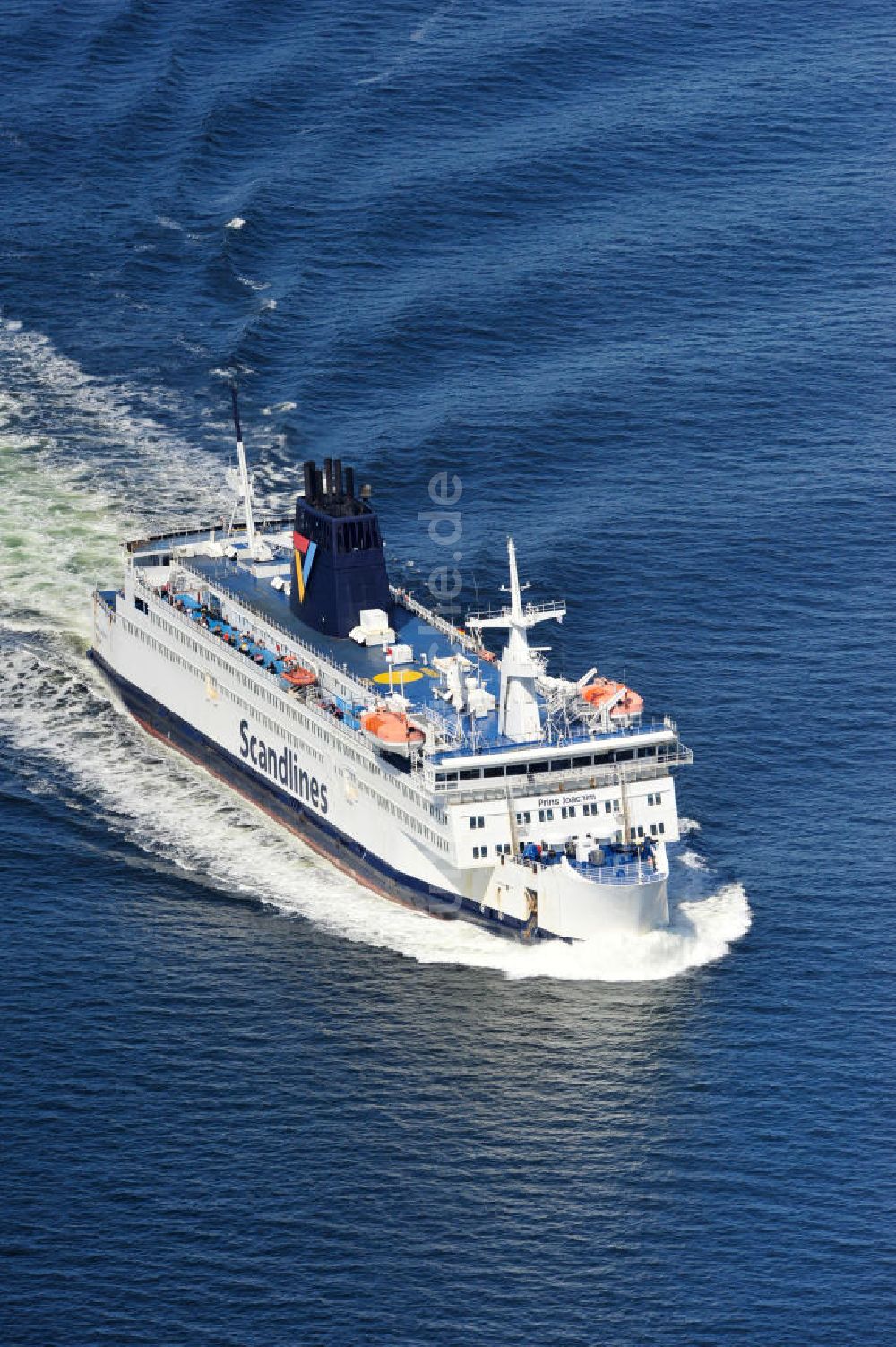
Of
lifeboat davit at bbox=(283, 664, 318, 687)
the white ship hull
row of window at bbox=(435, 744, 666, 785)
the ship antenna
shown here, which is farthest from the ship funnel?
row of window at bbox=(435, 744, 666, 785)

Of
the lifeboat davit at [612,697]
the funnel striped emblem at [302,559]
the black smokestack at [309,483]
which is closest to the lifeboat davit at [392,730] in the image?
the lifeboat davit at [612,697]

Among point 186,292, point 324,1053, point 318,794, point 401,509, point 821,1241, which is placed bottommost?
point 821,1241

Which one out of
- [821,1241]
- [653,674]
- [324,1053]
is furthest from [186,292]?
[821,1241]

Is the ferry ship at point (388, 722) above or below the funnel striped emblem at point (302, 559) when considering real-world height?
below

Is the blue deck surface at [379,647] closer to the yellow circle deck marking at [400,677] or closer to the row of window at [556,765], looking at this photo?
the yellow circle deck marking at [400,677]

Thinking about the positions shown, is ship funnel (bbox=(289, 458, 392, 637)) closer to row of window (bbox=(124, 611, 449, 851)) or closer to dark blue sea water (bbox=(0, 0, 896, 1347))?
row of window (bbox=(124, 611, 449, 851))

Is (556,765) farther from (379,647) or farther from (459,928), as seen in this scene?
(379,647)

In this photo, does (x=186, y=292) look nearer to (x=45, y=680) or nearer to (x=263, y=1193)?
(x=45, y=680)
